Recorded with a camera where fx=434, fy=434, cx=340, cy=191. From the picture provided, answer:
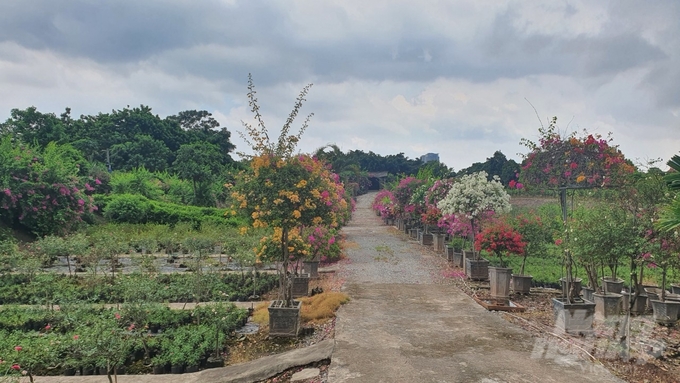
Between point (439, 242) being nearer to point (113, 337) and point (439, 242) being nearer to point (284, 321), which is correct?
point (284, 321)

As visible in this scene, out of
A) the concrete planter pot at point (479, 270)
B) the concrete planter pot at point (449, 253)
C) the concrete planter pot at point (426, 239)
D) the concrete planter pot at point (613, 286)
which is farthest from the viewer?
the concrete planter pot at point (426, 239)

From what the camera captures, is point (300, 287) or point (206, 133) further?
point (206, 133)

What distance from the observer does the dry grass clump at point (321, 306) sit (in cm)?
738

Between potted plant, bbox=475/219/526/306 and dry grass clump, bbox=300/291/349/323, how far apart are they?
122 inches

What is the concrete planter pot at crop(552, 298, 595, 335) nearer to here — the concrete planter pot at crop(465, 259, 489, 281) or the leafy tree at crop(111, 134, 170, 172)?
the concrete planter pot at crop(465, 259, 489, 281)

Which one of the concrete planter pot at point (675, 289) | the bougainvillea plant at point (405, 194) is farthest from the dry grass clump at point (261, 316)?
the bougainvillea plant at point (405, 194)

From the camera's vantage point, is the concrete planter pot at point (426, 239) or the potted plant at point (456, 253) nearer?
the potted plant at point (456, 253)

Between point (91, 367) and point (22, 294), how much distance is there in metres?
5.25

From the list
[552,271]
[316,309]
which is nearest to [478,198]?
[552,271]

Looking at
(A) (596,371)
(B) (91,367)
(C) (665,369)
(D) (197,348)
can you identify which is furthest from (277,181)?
(C) (665,369)

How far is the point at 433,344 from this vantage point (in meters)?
5.82

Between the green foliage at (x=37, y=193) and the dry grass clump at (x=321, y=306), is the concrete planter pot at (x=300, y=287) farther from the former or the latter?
the green foliage at (x=37, y=193)

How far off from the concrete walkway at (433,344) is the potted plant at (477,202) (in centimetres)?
140

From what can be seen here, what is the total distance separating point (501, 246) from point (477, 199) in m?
2.01
